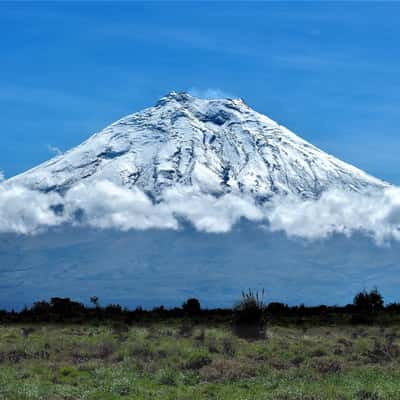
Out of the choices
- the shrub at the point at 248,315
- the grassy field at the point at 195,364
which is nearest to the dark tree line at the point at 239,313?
the shrub at the point at 248,315

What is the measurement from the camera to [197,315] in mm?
52219

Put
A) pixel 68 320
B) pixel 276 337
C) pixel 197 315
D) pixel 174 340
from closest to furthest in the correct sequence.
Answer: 1. pixel 174 340
2. pixel 276 337
3. pixel 68 320
4. pixel 197 315

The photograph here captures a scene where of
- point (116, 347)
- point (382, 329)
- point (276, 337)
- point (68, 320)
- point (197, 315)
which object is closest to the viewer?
point (116, 347)

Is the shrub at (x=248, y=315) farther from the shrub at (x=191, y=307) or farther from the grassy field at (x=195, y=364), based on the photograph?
the shrub at (x=191, y=307)

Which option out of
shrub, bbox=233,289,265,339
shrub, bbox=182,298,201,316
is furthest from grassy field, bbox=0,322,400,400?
shrub, bbox=182,298,201,316

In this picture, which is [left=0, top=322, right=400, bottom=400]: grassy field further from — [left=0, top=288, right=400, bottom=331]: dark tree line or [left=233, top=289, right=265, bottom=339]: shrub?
[left=0, top=288, right=400, bottom=331]: dark tree line

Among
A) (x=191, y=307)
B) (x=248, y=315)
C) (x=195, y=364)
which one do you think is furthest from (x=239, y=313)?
(x=191, y=307)

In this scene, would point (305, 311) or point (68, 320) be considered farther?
point (305, 311)

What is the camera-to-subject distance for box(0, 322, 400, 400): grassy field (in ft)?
77.8

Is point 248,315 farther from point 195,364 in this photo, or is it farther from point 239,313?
point 195,364

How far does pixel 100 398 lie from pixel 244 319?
1977cm

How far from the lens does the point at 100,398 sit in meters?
23.2

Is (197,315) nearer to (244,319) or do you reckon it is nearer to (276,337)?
(244,319)

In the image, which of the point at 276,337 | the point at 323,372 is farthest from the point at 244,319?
the point at 323,372
